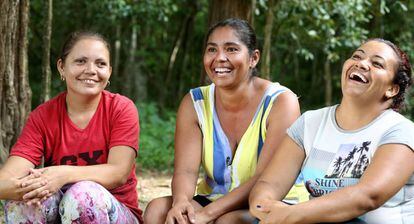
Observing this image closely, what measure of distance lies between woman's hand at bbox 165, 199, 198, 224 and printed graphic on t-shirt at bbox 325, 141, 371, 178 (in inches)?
29.3

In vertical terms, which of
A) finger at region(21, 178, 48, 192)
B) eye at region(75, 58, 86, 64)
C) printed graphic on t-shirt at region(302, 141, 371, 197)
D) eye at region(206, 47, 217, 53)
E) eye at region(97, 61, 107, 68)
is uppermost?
eye at region(206, 47, 217, 53)

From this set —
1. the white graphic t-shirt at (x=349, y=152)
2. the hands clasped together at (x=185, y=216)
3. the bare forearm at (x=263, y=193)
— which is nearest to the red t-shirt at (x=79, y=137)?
the hands clasped together at (x=185, y=216)

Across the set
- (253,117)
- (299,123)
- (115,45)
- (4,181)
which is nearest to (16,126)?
(4,181)

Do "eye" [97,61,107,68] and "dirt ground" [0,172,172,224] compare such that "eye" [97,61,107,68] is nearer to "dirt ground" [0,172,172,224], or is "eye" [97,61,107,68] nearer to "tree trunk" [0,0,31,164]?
"tree trunk" [0,0,31,164]

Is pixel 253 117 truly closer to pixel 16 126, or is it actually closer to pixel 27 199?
pixel 27 199

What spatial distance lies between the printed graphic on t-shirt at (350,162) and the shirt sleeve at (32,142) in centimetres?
154

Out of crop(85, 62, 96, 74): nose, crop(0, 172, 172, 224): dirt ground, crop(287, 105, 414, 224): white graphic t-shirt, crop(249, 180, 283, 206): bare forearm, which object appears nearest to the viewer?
crop(287, 105, 414, 224): white graphic t-shirt

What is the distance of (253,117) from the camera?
350 centimetres

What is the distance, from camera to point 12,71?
5.04 m

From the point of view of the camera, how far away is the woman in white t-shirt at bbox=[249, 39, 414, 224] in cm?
267

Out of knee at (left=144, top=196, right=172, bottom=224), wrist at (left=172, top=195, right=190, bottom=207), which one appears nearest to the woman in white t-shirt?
wrist at (left=172, top=195, right=190, bottom=207)

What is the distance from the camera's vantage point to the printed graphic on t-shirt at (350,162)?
9.20 feet

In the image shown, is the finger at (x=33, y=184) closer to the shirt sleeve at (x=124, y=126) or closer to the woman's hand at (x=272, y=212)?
the shirt sleeve at (x=124, y=126)

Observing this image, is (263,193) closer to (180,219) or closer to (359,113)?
(180,219)
